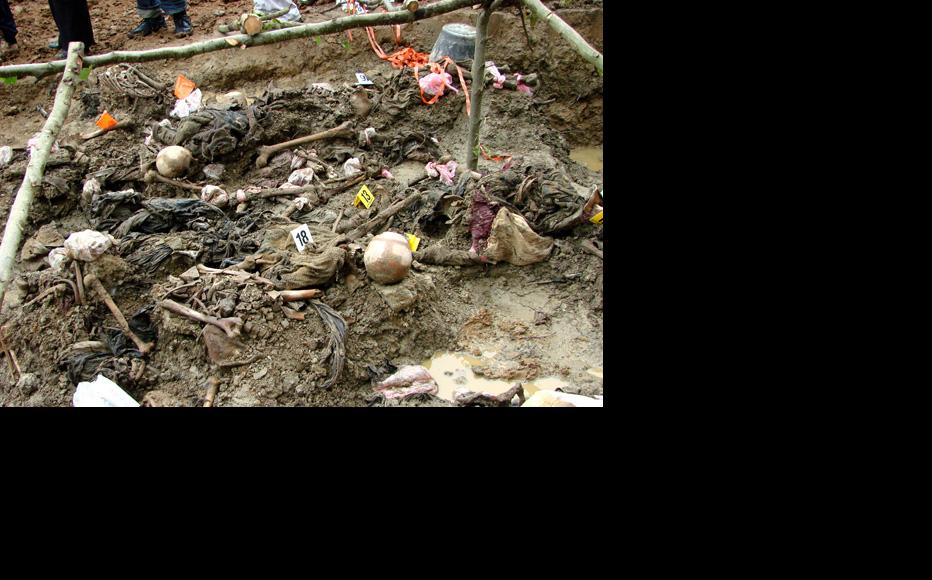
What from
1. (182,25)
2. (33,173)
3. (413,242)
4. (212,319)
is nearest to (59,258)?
(212,319)

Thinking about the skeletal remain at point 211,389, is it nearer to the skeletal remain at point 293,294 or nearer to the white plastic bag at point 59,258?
the skeletal remain at point 293,294

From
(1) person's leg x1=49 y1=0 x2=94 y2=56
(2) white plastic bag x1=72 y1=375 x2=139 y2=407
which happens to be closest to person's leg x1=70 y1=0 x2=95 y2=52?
(1) person's leg x1=49 y1=0 x2=94 y2=56

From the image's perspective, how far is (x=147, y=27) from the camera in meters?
6.98

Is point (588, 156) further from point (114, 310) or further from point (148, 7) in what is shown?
point (148, 7)

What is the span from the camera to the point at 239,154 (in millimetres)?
5391

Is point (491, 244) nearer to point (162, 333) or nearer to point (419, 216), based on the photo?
point (419, 216)

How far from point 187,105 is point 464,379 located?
401cm

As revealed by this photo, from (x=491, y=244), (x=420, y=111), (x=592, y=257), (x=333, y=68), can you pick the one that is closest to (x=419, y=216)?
(x=491, y=244)

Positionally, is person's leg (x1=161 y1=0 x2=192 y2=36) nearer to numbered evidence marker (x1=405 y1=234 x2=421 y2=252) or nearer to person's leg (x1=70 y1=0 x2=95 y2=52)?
person's leg (x1=70 y1=0 x2=95 y2=52)

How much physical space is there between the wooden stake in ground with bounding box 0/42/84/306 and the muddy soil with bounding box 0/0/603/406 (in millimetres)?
908

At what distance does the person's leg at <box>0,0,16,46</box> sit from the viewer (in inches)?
261

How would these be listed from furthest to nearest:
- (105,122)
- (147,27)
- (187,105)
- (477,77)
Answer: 1. (147,27)
2. (187,105)
3. (105,122)
4. (477,77)

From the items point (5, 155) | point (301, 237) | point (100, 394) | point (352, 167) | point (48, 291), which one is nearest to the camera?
point (100, 394)

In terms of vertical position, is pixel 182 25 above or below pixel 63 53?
above
